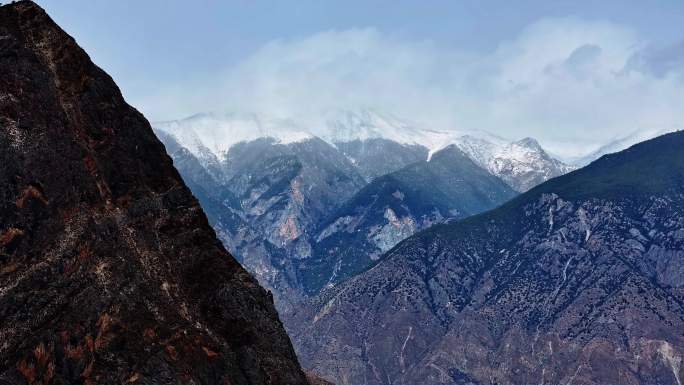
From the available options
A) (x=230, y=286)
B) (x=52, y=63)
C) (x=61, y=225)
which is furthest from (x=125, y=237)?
(x=52, y=63)

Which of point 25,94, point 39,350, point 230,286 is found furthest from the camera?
point 230,286

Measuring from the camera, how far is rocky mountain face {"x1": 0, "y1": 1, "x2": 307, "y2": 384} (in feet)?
354

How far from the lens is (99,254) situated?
11650 centimetres

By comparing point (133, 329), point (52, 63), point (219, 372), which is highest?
point (52, 63)

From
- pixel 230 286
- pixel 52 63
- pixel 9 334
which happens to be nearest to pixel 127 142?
pixel 52 63

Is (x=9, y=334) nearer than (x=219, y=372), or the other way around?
(x=9, y=334)

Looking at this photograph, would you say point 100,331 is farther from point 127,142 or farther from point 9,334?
point 127,142

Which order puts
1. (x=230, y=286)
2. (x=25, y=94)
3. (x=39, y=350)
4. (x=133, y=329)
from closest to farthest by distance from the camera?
(x=39, y=350) → (x=133, y=329) → (x=25, y=94) → (x=230, y=286)

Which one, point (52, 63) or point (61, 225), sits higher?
point (52, 63)

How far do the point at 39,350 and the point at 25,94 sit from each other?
36.6 m

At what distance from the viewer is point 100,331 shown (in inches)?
4338

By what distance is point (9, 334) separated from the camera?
344 feet

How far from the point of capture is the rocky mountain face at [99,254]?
108 meters

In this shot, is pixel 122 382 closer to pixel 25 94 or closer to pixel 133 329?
pixel 133 329
